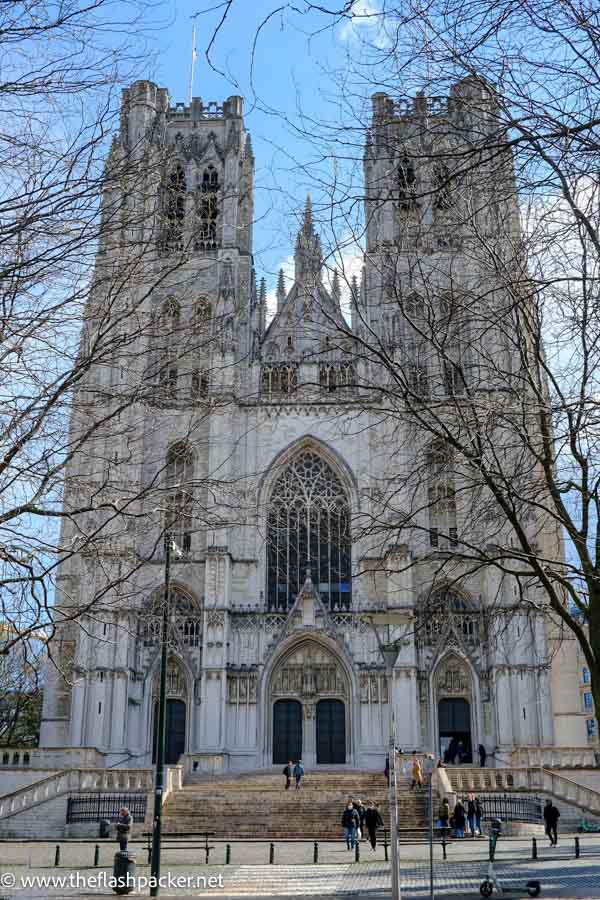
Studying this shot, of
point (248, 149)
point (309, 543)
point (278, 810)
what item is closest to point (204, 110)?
point (248, 149)

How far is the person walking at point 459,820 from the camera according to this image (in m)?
23.2

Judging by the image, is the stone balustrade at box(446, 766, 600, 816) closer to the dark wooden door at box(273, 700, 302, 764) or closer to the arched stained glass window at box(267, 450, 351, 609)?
the dark wooden door at box(273, 700, 302, 764)

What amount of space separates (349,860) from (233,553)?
60.7ft

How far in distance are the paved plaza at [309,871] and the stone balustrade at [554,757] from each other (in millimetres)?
7366

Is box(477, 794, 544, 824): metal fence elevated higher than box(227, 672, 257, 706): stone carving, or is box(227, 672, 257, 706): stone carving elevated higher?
box(227, 672, 257, 706): stone carving

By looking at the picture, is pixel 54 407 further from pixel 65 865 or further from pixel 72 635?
pixel 72 635

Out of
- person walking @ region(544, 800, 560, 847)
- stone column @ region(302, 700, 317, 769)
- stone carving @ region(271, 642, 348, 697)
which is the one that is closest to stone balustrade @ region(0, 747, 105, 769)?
stone carving @ region(271, 642, 348, 697)

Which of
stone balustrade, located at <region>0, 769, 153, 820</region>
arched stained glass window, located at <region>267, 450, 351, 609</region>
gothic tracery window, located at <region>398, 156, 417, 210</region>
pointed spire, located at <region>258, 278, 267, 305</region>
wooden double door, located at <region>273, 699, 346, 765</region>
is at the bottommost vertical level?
stone balustrade, located at <region>0, 769, 153, 820</region>

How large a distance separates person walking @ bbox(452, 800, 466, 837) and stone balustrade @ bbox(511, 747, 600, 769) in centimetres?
664

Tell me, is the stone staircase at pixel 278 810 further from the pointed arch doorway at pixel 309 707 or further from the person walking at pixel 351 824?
the pointed arch doorway at pixel 309 707

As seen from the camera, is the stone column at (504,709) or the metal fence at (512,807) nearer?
the metal fence at (512,807)

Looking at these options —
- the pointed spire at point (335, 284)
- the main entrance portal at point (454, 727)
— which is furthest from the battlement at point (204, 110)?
the main entrance portal at point (454, 727)

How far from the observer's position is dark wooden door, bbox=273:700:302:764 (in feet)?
116

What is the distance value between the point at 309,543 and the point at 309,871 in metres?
20.6
